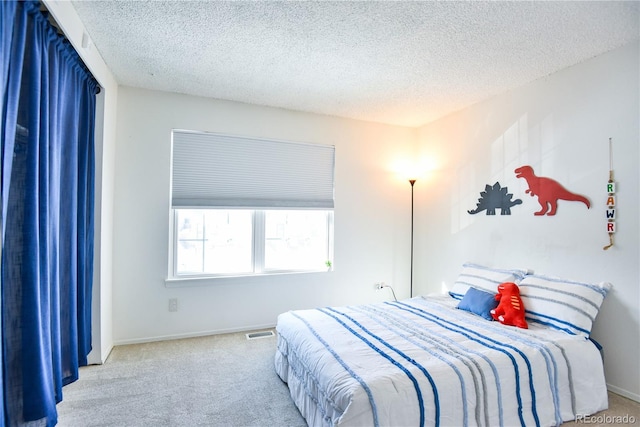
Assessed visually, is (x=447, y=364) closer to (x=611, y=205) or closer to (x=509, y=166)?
(x=611, y=205)

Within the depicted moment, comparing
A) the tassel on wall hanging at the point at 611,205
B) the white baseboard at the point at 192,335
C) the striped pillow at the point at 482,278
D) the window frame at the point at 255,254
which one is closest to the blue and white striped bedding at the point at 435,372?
the striped pillow at the point at 482,278

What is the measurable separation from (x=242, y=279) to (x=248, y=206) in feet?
2.62

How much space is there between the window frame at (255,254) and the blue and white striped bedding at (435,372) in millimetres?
1266

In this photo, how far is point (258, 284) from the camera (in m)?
3.73

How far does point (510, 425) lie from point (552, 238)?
1637 mm

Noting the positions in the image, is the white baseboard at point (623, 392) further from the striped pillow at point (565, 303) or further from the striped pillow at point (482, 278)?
the striped pillow at point (482, 278)

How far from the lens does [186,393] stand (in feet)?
7.81

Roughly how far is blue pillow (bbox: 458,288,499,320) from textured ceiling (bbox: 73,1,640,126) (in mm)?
1893

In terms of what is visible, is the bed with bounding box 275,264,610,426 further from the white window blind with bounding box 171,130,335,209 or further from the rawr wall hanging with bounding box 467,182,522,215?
the white window blind with bounding box 171,130,335,209

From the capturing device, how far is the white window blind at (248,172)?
3.46 meters

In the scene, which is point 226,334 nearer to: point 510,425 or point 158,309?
point 158,309

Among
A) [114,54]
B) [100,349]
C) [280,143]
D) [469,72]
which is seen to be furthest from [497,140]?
[100,349]

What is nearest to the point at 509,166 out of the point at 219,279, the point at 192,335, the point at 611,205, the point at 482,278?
the point at 611,205

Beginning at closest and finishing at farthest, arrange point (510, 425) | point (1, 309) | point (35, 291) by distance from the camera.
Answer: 1. point (1, 309)
2. point (35, 291)
3. point (510, 425)
